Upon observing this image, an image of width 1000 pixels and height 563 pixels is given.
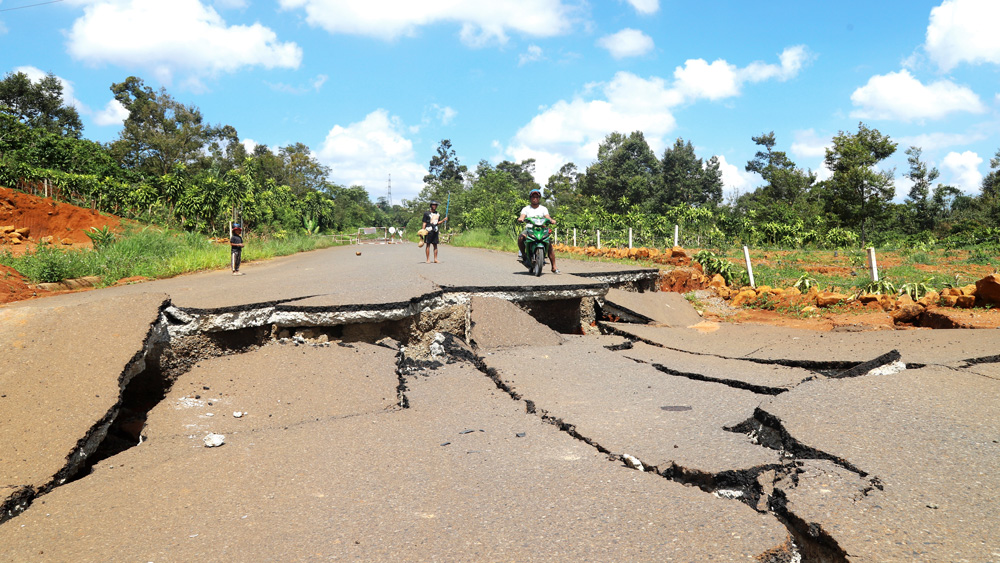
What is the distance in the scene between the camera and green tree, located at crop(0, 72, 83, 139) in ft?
133

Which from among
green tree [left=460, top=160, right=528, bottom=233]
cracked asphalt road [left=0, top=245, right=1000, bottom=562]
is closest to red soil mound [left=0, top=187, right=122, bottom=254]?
cracked asphalt road [left=0, top=245, right=1000, bottom=562]

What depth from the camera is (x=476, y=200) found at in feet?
150

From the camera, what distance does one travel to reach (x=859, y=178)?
2123cm

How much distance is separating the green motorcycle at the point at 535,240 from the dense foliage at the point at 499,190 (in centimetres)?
1546

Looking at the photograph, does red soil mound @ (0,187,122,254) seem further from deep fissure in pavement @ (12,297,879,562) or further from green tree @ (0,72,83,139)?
green tree @ (0,72,83,139)

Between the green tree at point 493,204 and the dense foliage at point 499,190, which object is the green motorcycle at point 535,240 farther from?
the green tree at point 493,204

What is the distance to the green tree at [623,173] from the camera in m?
54.2

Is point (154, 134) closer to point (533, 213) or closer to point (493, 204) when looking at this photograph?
point (493, 204)

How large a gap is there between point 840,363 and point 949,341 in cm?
141

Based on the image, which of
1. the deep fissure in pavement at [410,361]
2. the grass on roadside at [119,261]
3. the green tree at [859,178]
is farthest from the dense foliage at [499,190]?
the deep fissure in pavement at [410,361]

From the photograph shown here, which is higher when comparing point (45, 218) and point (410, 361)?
point (45, 218)

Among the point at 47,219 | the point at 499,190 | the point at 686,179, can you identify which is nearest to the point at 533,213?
the point at 47,219

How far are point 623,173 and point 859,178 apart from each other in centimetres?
3542

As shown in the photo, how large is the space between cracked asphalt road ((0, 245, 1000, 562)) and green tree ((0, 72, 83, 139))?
47777mm
